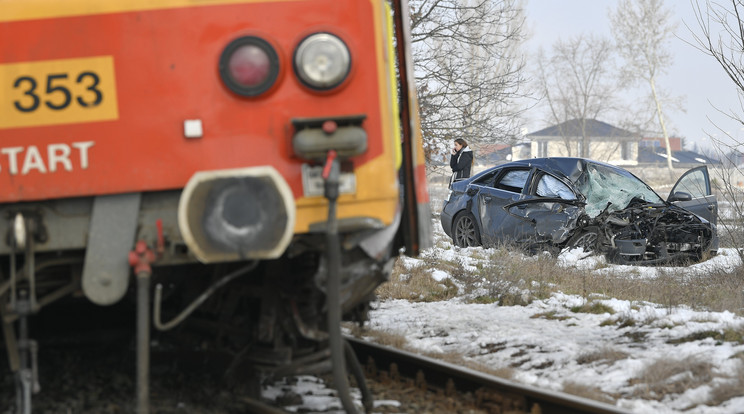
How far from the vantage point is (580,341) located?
5992 mm

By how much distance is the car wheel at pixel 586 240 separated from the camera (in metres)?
11.6

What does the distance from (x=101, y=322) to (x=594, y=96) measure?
234 ft

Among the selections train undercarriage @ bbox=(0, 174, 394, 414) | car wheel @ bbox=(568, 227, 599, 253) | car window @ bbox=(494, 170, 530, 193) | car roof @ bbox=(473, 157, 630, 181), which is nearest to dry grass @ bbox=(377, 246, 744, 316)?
car wheel @ bbox=(568, 227, 599, 253)

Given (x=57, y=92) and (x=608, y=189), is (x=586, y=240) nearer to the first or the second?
(x=608, y=189)

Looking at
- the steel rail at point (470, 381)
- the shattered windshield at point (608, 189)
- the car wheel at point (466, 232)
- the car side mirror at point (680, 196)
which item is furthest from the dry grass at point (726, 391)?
the car wheel at point (466, 232)

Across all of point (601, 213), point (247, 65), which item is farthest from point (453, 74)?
point (247, 65)

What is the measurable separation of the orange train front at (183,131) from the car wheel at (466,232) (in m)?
10.5

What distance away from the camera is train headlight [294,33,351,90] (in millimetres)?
3131

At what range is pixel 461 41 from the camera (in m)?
15.0

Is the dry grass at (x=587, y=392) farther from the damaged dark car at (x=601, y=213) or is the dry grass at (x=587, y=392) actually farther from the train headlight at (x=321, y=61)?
the damaged dark car at (x=601, y=213)

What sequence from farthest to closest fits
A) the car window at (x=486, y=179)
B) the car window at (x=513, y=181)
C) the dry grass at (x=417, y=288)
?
the car window at (x=486, y=179)
the car window at (x=513, y=181)
the dry grass at (x=417, y=288)

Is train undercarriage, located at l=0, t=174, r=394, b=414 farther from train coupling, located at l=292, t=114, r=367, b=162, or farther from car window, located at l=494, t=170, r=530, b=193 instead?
car window, located at l=494, t=170, r=530, b=193

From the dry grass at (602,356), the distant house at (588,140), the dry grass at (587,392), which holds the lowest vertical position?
the dry grass at (587,392)

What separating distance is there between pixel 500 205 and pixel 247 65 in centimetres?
1001
